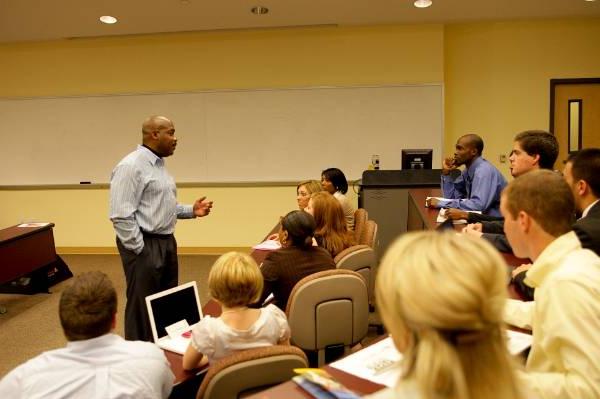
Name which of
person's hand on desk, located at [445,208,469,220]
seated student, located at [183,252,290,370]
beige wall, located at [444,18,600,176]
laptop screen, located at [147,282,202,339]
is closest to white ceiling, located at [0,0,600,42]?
beige wall, located at [444,18,600,176]

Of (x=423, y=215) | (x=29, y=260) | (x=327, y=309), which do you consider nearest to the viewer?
(x=327, y=309)

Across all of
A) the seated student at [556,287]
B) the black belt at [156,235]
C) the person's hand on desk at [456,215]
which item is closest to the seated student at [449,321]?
the seated student at [556,287]

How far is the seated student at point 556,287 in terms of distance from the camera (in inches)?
43.9

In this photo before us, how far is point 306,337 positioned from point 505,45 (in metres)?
5.19

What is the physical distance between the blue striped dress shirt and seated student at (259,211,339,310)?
2.95 ft

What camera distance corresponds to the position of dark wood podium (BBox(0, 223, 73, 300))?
4.68 meters

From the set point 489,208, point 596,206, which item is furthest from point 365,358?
point 489,208

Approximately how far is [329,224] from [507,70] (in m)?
4.21

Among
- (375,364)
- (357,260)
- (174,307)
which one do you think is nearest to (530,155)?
(357,260)

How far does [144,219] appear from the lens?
9.89ft

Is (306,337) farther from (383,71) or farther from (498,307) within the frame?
(383,71)

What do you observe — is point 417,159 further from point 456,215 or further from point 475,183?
point 456,215

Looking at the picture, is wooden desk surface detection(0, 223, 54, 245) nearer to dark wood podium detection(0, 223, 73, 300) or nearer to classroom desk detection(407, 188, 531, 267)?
dark wood podium detection(0, 223, 73, 300)

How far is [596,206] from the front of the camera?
2.01 meters
